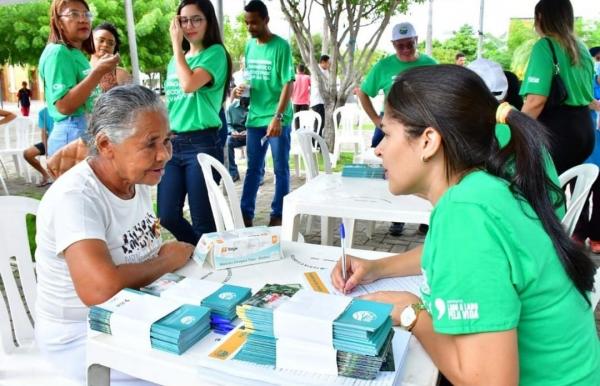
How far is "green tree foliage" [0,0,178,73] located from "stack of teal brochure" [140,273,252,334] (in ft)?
54.1

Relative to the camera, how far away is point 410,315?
1157mm

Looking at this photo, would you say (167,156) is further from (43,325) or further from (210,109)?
(210,109)

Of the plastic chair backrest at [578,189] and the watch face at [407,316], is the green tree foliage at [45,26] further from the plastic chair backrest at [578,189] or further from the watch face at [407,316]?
the watch face at [407,316]

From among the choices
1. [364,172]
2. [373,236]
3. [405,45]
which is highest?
[405,45]

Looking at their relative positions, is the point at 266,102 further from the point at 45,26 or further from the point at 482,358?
the point at 45,26

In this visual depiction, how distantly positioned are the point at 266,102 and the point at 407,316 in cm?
354

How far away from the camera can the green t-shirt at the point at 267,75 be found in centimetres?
440

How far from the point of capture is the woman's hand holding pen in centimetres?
143

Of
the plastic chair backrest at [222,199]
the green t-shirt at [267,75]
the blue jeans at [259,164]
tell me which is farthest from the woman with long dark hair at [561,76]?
the blue jeans at [259,164]

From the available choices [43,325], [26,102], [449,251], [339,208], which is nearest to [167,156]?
[43,325]

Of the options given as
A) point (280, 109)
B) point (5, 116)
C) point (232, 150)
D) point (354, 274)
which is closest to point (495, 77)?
point (280, 109)

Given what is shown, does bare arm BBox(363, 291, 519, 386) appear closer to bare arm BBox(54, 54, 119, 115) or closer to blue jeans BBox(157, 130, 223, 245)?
blue jeans BBox(157, 130, 223, 245)

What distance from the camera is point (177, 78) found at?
10.2 feet

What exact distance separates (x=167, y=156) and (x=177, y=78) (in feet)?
5.08
